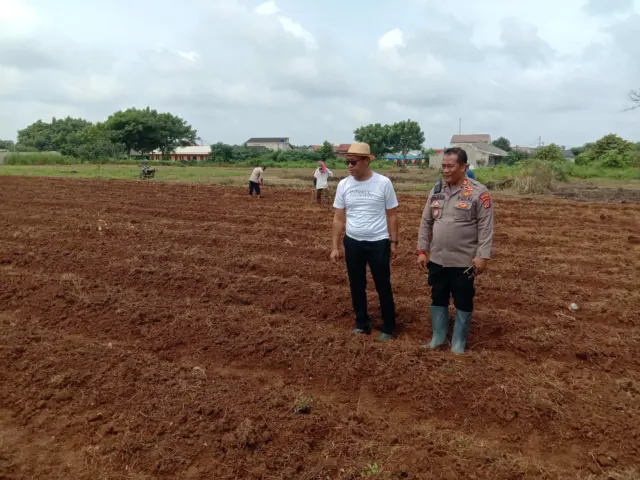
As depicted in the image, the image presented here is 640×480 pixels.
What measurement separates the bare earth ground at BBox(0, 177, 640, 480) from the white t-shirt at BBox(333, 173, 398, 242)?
92 centimetres

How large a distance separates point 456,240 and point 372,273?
33.0 inches

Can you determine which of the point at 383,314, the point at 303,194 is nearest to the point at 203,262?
the point at 383,314

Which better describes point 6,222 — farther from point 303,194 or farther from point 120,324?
point 303,194

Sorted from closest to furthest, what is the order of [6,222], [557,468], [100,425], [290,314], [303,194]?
[557,468], [100,425], [290,314], [6,222], [303,194]

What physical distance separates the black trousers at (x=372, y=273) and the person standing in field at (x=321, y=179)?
27.5 feet

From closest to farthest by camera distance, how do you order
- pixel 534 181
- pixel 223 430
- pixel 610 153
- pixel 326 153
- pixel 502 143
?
pixel 223 430 → pixel 534 181 → pixel 610 153 → pixel 326 153 → pixel 502 143

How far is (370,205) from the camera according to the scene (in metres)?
3.98

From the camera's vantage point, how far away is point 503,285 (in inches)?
222

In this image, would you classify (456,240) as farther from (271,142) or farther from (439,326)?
(271,142)

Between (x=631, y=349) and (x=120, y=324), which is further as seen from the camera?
(x=120, y=324)

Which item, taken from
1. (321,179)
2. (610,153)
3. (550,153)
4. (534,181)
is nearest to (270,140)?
(550,153)

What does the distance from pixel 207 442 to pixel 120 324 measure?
83.2 inches

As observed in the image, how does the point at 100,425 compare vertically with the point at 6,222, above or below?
below

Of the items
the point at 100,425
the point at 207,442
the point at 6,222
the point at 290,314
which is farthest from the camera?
A: the point at 6,222
